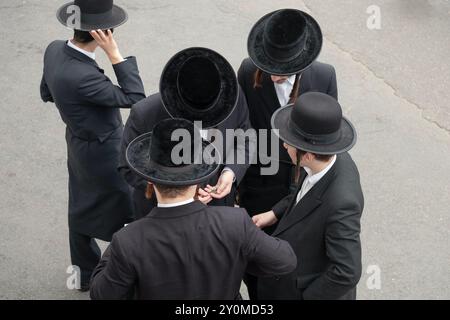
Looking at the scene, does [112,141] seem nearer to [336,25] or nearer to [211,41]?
[211,41]

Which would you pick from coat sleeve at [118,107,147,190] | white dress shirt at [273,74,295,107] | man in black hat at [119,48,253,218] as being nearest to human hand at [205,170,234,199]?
man in black hat at [119,48,253,218]

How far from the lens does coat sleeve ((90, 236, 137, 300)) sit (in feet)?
8.02

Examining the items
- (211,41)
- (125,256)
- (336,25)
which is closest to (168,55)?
(211,41)

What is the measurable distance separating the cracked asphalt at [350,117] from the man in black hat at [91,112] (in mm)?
668

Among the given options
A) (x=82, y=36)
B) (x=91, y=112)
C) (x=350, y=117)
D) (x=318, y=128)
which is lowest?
(x=350, y=117)

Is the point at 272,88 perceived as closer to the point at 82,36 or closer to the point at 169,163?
the point at 82,36

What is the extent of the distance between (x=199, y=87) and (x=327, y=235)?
105cm

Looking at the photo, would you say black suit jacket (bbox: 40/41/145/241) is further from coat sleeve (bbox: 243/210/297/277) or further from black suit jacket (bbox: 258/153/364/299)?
coat sleeve (bbox: 243/210/297/277)

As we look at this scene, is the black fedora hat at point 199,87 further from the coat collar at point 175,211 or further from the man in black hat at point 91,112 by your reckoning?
the coat collar at point 175,211

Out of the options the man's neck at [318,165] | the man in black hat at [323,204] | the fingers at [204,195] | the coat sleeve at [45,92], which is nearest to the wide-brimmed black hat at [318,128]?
the man in black hat at [323,204]

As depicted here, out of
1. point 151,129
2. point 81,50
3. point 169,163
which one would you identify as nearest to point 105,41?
point 81,50

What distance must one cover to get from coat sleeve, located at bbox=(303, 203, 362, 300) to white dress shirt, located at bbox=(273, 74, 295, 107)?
1203mm

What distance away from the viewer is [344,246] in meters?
2.79
